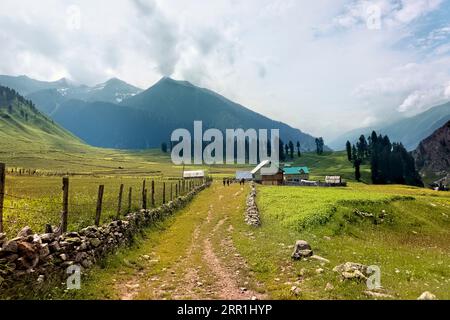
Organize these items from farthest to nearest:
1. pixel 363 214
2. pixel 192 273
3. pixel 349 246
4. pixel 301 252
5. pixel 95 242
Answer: pixel 363 214 < pixel 349 246 < pixel 301 252 < pixel 95 242 < pixel 192 273

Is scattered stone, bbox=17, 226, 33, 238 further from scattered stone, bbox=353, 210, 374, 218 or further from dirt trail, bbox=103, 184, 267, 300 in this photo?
scattered stone, bbox=353, 210, 374, 218

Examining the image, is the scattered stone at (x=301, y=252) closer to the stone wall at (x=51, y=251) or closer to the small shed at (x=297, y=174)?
the stone wall at (x=51, y=251)

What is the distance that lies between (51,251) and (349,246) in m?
19.5

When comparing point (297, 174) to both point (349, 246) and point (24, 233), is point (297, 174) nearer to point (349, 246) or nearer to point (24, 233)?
point (349, 246)

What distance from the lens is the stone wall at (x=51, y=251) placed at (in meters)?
13.6

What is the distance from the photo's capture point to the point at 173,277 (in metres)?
18.3

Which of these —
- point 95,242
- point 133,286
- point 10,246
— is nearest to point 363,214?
point 95,242

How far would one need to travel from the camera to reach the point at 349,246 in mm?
26578

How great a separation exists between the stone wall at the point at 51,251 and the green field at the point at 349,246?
27.3 feet

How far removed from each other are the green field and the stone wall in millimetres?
8311

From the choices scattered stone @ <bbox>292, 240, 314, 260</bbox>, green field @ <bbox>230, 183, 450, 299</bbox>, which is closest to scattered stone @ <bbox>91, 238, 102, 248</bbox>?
green field @ <bbox>230, 183, 450, 299</bbox>
